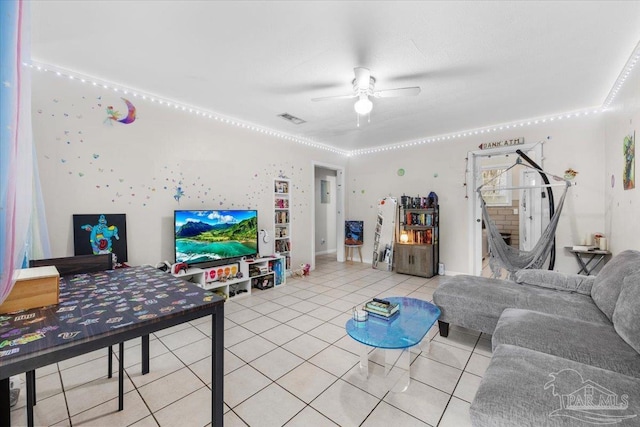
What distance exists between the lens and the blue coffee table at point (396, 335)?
1761 mm

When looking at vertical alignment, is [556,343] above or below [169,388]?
above

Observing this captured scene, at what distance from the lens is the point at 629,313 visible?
153 cm

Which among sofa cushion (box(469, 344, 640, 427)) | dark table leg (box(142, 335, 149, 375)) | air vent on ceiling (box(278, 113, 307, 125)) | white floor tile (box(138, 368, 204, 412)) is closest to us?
sofa cushion (box(469, 344, 640, 427))

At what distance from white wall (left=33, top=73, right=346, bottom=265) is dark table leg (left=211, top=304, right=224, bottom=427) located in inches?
95.4

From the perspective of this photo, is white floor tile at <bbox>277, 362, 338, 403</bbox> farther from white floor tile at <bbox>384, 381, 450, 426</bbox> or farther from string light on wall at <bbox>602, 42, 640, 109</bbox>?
string light on wall at <bbox>602, 42, 640, 109</bbox>

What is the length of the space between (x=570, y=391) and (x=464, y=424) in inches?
26.0

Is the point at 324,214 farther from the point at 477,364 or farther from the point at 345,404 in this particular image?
the point at 345,404

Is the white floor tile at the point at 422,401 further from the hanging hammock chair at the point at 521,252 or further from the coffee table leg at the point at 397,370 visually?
the hanging hammock chair at the point at 521,252

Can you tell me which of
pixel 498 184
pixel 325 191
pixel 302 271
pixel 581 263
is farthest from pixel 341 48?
pixel 498 184

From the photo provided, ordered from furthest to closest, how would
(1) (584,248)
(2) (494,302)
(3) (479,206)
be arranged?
(3) (479,206) < (1) (584,248) < (2) (494,302)

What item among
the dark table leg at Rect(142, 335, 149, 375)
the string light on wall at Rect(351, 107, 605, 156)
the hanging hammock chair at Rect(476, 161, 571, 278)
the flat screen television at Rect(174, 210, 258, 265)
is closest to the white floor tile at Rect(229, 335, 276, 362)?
the dark table leg at Rect(142, 335, 149, 375)

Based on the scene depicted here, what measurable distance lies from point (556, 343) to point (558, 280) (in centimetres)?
119

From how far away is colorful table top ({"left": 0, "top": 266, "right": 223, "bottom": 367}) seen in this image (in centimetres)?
87

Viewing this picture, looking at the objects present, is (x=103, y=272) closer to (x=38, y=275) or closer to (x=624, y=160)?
(x=38, y=275)
